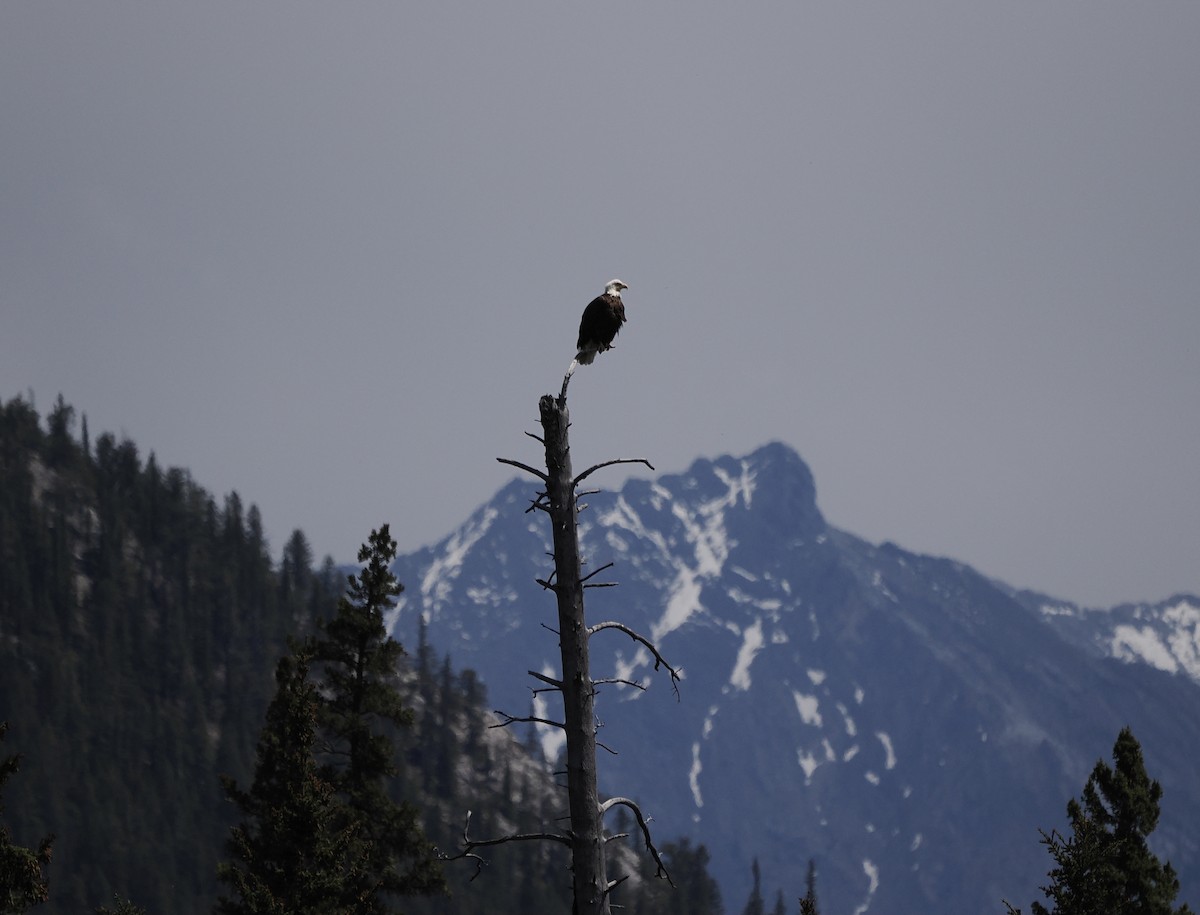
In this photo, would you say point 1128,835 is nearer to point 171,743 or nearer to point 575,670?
point 575,670

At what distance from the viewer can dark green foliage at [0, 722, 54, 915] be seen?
62.9ft

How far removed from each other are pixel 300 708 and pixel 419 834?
6.18m

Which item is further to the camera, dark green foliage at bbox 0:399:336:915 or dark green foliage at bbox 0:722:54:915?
dark green foliage at bbox 0:399:336:915

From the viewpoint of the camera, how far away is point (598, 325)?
13.4m

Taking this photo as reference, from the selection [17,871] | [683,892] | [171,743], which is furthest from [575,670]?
[171,743]

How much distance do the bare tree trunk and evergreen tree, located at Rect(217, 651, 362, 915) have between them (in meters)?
9.69

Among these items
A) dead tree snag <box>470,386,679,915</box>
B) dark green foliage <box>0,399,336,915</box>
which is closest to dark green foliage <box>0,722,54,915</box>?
dead tree snag <box>470,386,679,915</box>

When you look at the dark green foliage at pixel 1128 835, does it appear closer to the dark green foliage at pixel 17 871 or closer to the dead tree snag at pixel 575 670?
the dead tree snag at pixel 575 670

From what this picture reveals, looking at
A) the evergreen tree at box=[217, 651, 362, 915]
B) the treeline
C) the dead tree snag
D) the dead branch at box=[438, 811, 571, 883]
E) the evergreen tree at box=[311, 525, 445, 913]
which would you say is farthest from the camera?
the treeline

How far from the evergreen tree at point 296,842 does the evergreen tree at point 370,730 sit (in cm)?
282

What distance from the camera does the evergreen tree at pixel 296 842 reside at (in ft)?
67.6

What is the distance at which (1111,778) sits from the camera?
1112 inches

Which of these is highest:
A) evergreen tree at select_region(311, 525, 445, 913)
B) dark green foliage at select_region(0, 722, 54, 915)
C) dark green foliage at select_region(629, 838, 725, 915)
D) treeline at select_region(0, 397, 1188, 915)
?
treeline at select_region(0, 397, 1188, 915)

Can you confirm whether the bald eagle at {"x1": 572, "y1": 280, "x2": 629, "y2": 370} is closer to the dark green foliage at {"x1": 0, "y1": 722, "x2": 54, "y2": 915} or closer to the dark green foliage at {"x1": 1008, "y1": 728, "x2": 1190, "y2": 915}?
the dark green foliage at {"x1": 0, "y1": 722, "x2": 54, "y2": 915}
